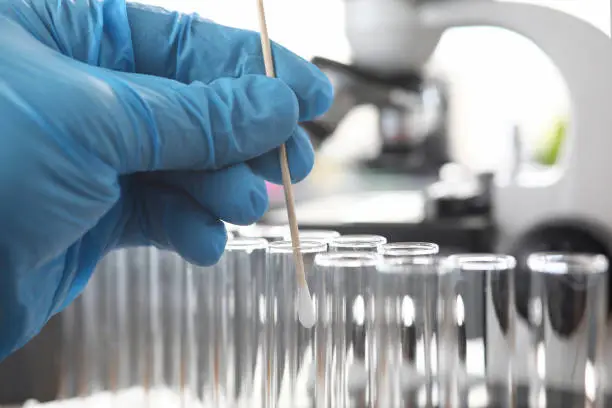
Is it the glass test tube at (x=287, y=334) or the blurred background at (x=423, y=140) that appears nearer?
the glass test tube at (x=287, y=334)

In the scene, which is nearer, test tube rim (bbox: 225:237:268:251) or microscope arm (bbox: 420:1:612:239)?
test tube rim (bbox: 225:237:268:251)

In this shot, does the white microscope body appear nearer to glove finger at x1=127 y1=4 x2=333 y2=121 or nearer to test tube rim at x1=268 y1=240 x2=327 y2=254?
glove finger at x1=127 y1=4 x2=333 y2=121

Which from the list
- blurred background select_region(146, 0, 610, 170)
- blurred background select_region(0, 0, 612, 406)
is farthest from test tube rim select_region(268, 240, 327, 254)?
blurred background select_region(146, 0, 610, 170)

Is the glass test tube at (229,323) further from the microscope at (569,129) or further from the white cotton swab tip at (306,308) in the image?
the microscope at (569,129)

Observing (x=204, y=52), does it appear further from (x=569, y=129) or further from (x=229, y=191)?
(x=569, y=129)

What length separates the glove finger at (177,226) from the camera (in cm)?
75

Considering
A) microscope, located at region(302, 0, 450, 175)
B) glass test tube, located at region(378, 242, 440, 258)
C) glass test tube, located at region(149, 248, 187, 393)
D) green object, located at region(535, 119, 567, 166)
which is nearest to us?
glass test tube, located at region(378, 242, 440, 258)

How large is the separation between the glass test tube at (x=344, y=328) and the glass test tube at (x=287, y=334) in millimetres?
13

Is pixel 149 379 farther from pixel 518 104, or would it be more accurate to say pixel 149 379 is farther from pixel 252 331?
pixel 518 104

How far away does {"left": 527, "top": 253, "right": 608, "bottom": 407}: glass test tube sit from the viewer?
0.68m

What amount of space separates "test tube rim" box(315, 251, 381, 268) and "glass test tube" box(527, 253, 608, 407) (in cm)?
17

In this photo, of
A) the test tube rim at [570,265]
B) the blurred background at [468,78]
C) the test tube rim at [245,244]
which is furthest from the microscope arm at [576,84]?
the test tube rim at [245,244]

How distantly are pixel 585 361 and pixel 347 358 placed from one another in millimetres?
239

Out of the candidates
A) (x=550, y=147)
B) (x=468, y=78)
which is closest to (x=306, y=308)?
(x=550, y=147)
